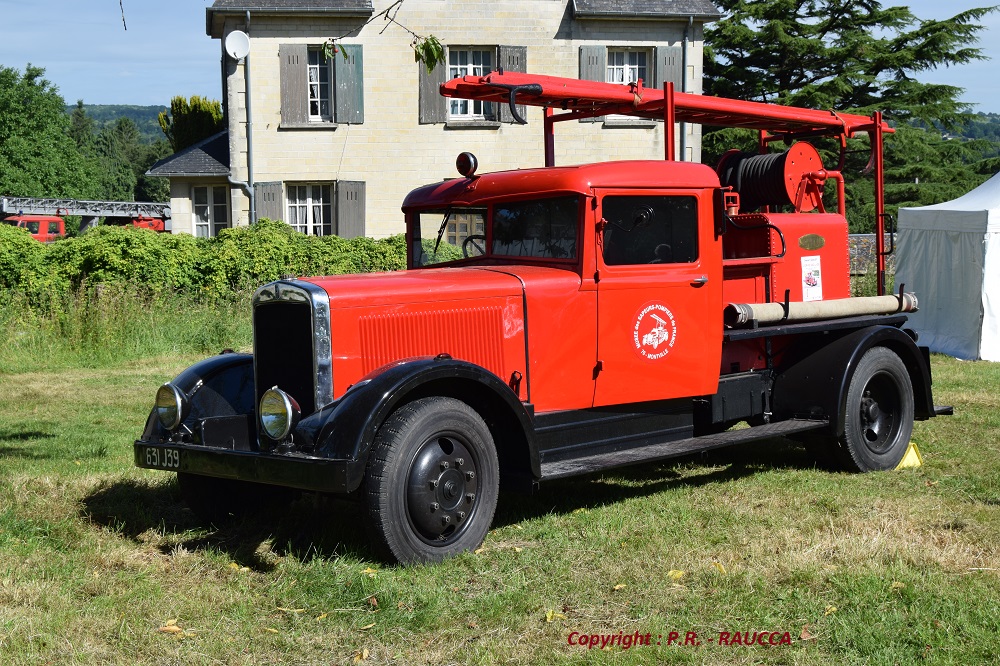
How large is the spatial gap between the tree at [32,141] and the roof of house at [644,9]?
37.8m

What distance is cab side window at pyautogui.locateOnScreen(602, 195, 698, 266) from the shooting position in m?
6.25

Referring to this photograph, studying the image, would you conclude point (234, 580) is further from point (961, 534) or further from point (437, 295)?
point (961, 534)

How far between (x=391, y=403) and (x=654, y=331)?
204 cm

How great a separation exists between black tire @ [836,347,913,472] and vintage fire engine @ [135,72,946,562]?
0.05 feet

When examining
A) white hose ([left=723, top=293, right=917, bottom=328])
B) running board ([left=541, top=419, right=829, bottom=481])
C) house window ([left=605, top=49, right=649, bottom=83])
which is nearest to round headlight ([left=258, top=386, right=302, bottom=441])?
running board ([left=541, top=419, right=829, bottom=481])

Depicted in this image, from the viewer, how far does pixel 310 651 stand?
4.30m

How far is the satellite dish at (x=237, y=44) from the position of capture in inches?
752

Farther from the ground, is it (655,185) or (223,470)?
(655,185)

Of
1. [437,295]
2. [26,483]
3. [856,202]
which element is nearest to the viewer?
[437,295]

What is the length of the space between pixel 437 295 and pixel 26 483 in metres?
3.11

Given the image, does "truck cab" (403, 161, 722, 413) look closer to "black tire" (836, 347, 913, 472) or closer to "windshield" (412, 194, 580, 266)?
"windshield" (412, 194, 580, 266)

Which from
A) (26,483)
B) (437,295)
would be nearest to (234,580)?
(437,295)

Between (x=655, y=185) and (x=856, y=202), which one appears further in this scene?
(x=856, y=202)

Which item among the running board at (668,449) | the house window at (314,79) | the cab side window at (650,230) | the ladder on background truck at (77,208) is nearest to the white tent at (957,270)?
the running board at (668,449)
